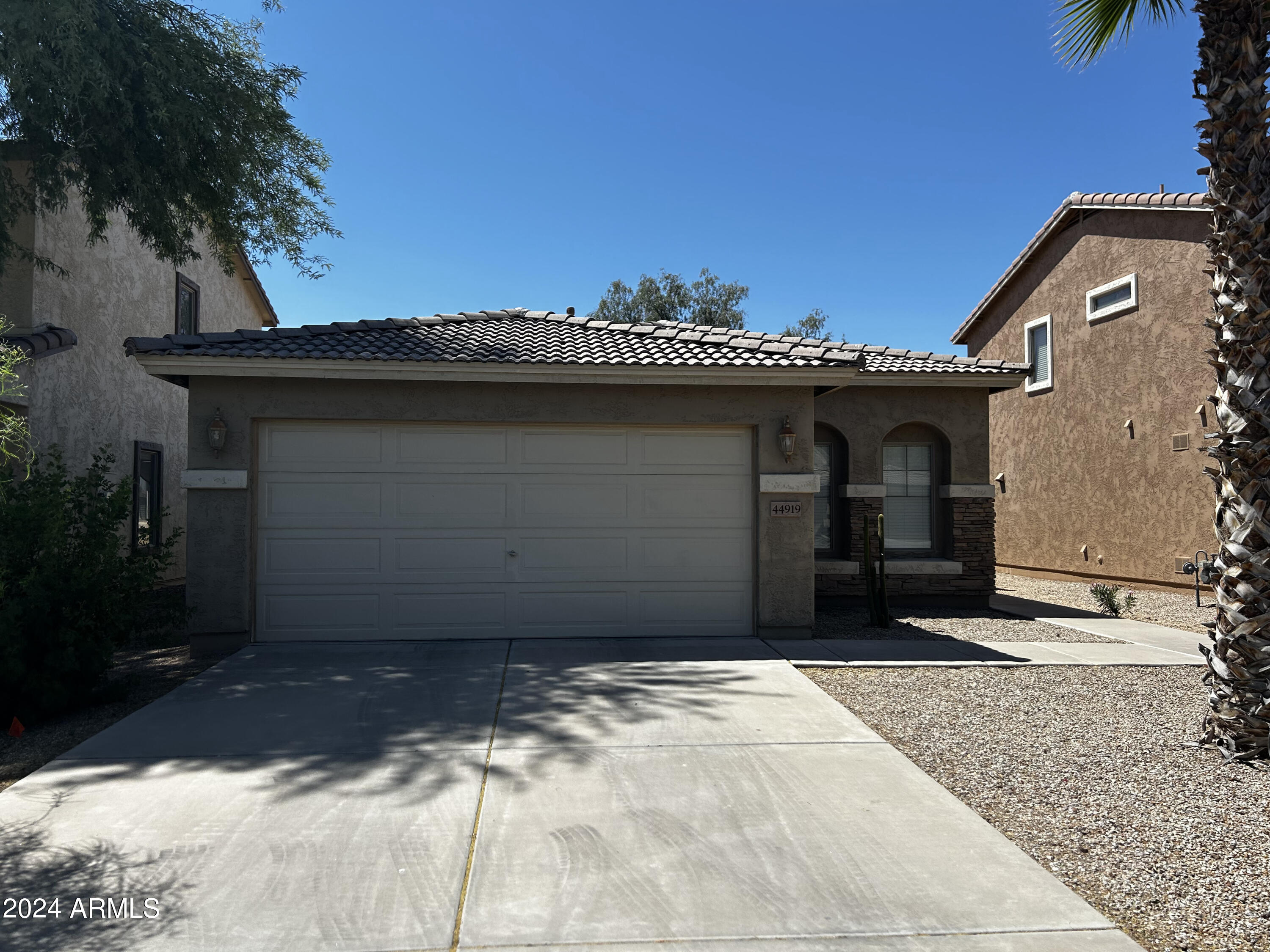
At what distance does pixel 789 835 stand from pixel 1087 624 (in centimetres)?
846

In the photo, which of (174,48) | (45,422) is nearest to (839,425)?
(174,48)

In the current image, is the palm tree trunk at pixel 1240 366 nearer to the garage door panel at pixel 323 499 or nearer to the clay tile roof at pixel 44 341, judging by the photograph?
the garage door panel at pixel 323 499

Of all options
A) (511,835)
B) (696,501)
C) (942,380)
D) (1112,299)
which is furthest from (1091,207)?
(511,835)

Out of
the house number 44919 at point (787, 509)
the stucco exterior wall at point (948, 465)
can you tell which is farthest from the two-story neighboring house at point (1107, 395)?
the house number 44919 at point (787, 509)

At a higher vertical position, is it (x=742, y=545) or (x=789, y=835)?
(x=742, y=545)

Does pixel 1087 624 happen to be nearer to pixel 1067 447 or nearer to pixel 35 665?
pixel 1067 447

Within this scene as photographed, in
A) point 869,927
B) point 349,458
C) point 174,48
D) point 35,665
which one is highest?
point 174,48

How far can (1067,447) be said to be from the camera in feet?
55.6

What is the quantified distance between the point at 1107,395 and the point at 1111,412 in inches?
13.7

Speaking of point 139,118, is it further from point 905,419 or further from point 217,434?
point 905,419

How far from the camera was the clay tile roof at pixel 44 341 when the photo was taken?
10.0 metres

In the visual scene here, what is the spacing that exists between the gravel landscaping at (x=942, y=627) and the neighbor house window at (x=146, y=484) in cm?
1009

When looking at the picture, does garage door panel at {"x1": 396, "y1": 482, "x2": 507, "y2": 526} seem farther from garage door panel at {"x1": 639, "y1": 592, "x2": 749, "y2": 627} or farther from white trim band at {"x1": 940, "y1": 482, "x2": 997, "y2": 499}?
white trim band at {"x1": 940, "y1": 482, "x2": 997, "y2": 499}

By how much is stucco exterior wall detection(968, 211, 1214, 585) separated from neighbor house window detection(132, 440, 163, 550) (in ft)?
53.5
